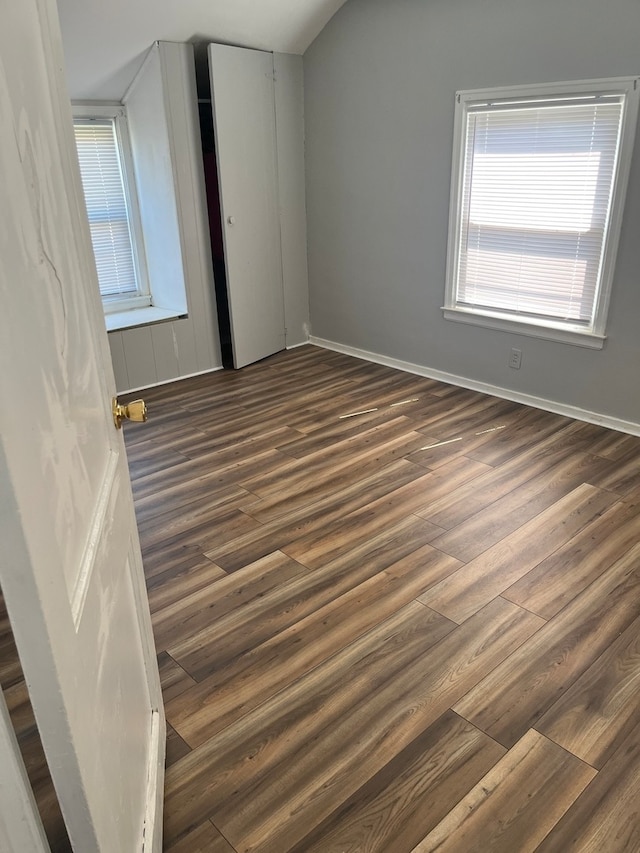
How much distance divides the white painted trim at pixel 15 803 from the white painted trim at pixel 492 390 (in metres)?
3.46

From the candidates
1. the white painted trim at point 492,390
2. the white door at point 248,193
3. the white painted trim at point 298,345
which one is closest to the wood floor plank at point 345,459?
the white painted trim at point 492,390

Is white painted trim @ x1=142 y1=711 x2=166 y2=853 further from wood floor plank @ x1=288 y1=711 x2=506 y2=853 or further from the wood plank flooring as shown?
wood floor plank @ x1=288 y1=711 x2=506 y2=853

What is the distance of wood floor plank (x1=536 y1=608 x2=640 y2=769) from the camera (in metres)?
1.73

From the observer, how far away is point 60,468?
Result: 0.84 meters

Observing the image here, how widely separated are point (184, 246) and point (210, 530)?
7.84ft

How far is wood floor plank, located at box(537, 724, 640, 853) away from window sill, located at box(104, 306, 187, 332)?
361cm

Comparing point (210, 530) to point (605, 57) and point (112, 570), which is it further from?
point (605, 57)

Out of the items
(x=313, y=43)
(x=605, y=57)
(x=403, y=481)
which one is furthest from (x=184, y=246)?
(x=605, y=57)

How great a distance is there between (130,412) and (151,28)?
3.47 metres

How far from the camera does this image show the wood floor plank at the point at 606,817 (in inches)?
58.2

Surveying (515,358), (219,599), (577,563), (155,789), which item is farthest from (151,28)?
(155,789)

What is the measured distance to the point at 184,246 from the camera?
438 cm

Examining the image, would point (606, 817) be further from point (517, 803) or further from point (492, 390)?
point (492, 390)

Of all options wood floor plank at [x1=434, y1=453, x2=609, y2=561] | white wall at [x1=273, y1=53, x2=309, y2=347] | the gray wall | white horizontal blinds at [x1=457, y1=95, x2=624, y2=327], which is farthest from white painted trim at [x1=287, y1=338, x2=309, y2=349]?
wood floor plank at [x1=434, y1=453, x2=609, y2=561]
